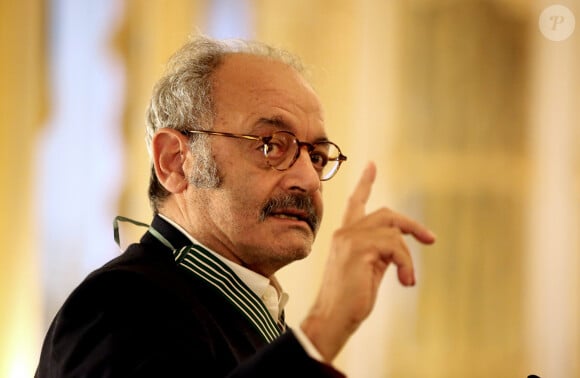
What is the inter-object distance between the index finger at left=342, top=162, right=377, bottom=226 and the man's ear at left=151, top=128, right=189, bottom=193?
1.64ft

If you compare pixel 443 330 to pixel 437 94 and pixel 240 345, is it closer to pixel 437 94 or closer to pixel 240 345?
pixel 437 94

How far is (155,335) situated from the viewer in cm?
116

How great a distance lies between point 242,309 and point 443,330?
1.47m

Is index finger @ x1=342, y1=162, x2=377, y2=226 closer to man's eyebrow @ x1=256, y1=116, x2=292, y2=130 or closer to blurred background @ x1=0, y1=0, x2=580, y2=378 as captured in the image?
man's eyebrow @ x1=256, y1=116, x2=292, y2=130

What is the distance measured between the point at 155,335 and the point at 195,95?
597 mm

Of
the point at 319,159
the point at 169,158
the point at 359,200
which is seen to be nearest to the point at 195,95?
the point at 169,158

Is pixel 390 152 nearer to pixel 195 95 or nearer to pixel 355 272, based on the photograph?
pixel 195 95

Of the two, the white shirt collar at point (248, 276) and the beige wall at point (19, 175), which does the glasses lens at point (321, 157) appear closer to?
the white shirt collar at point (248, 276)

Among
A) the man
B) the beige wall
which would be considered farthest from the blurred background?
the man

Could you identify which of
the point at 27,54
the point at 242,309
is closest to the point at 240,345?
the point at 242,309

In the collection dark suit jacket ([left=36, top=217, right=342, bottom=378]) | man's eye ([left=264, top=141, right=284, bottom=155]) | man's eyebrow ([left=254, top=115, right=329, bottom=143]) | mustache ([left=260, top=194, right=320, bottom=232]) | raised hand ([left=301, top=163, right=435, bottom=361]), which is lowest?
dark suit jacket ([left=36, top=217, right=342, bottom=378])

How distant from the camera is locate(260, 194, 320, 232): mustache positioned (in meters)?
1.47

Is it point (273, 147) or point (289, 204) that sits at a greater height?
point (273, 147)

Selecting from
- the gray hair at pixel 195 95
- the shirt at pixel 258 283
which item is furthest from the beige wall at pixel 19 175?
the shirt at pixel 258 283
